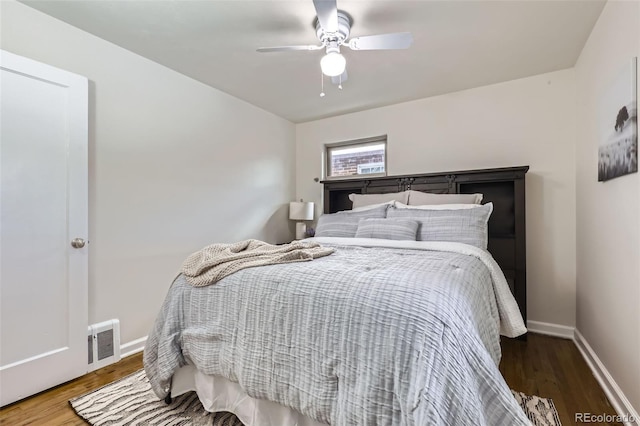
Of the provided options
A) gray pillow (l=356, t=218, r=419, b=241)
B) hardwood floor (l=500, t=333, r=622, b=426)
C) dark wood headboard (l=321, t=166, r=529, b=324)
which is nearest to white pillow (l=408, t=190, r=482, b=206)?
dark wood headboard (l=321, t=166, r=529, b=324)

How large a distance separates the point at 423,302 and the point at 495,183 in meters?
2.46

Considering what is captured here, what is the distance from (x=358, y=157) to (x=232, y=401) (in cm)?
316

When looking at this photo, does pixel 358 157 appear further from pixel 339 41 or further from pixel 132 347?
pixel 132 347

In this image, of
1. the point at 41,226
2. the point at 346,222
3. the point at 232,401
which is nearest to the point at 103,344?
the point at 41,226

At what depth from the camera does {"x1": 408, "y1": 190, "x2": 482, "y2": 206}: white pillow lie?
2729mm

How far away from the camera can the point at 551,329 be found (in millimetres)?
2748

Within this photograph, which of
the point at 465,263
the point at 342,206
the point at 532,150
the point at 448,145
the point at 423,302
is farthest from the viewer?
the point at 342,206

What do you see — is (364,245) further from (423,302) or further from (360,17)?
(360,17)

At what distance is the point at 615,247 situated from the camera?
1750 mm

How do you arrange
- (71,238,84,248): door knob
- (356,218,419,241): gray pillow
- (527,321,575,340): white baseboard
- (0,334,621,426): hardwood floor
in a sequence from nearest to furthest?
(0,334,621,426): hardwood floor → (71,238,84,248): door knob → (356,218,419,241): gray pillow → (527,321,575,340): white baseboard

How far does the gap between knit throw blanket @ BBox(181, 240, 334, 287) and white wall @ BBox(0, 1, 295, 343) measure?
1.01 metres

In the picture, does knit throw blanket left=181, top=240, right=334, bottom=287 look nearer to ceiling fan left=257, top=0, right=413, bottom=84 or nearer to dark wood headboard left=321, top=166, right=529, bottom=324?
ceiling fan left=257, top=0, right=413, bottom=84

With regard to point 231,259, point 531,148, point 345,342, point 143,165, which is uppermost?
point 531,148

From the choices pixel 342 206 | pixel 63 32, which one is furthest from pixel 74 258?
pixel 342 206
